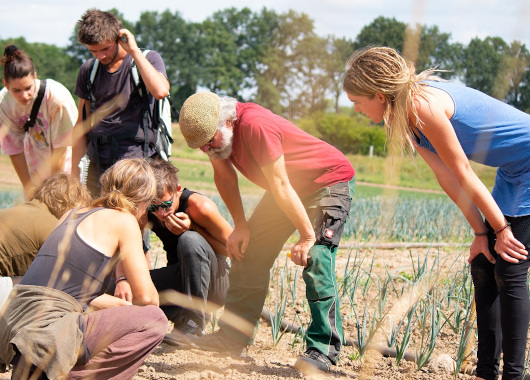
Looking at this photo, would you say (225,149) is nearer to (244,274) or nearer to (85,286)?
(244,274)

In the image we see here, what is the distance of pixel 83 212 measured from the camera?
2.12m

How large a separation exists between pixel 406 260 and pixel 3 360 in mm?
3922

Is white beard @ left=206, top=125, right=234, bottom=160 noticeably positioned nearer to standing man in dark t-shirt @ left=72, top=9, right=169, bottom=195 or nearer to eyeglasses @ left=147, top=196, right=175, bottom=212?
eyeglasses @ left=147, top=196, right=175, bottom=212

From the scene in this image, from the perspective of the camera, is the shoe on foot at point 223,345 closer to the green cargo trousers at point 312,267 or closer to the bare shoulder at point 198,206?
the green cargo trousers at point 312,267

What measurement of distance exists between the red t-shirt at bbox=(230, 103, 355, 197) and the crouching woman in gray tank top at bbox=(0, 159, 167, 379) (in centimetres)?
52

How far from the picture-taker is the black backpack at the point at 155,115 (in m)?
3.35

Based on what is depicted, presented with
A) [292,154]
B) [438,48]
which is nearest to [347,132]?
[292,154]

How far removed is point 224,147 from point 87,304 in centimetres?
84

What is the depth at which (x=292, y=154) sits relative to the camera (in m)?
2.61

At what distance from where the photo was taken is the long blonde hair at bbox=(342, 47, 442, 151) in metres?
2.01

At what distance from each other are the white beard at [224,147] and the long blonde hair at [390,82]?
561 mm

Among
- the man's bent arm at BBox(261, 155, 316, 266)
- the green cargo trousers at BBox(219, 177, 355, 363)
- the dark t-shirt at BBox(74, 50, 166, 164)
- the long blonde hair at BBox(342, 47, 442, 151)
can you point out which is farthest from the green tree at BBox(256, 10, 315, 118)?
the dark t-shirt at BBox(74, 50, 166, 164)

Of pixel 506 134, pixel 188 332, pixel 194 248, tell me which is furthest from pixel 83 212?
pixel 506 134

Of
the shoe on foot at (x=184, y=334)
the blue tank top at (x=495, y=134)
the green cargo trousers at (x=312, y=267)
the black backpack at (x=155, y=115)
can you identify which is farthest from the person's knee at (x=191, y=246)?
the blue tank top at (x=495, y=134)
